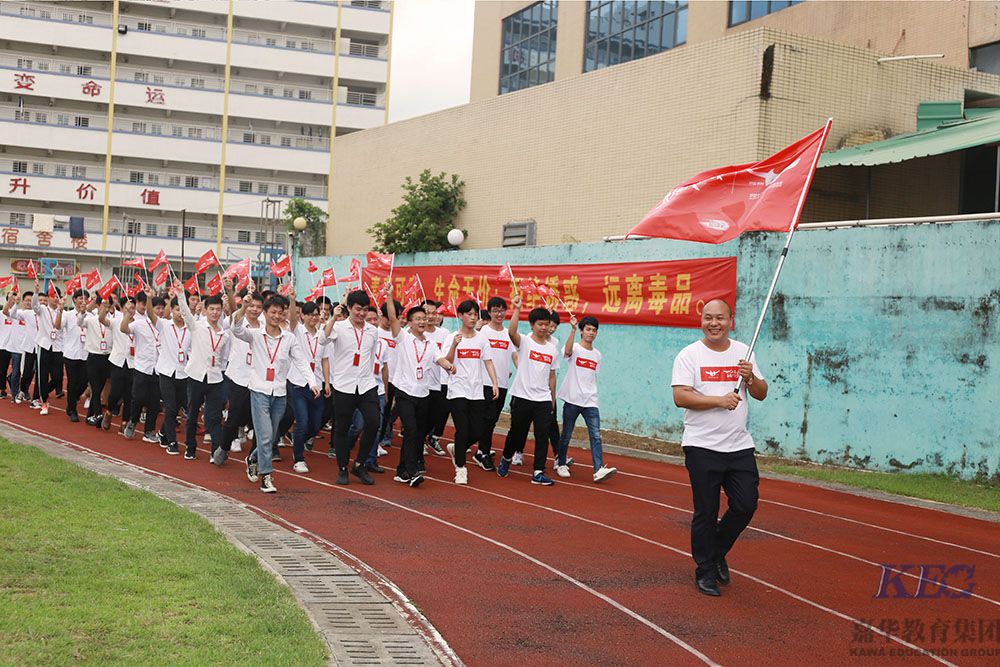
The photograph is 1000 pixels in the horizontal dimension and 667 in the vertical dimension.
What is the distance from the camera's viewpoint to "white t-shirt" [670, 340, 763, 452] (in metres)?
6.82

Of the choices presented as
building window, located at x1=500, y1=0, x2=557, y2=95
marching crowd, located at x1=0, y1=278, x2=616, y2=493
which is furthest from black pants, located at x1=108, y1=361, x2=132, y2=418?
building window, located at x1=500, y1=0, x2=557, y2=95

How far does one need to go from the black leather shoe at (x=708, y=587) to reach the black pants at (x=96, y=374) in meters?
11.0

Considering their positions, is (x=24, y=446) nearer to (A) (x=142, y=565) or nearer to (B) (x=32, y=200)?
(A) (x=142, y=565)

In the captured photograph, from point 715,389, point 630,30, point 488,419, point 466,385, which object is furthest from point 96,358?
point 630,30

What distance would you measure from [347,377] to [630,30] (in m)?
20.3

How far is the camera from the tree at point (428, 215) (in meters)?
25.0

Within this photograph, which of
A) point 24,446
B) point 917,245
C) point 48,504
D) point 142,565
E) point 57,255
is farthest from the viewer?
point 57,255

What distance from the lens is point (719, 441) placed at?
682 centimetres

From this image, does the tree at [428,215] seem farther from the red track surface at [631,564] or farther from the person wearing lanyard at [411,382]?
the person wearing lanyard at [411,382]

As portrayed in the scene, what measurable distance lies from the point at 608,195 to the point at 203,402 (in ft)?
32.7

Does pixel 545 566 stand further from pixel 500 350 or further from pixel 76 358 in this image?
pixel 76 358

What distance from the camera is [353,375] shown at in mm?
10828

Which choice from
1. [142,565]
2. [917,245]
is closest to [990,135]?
[917,245]

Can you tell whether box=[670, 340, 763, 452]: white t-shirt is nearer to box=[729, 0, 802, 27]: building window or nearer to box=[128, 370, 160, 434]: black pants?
box=[128, 370, 160, 434]: black pants
